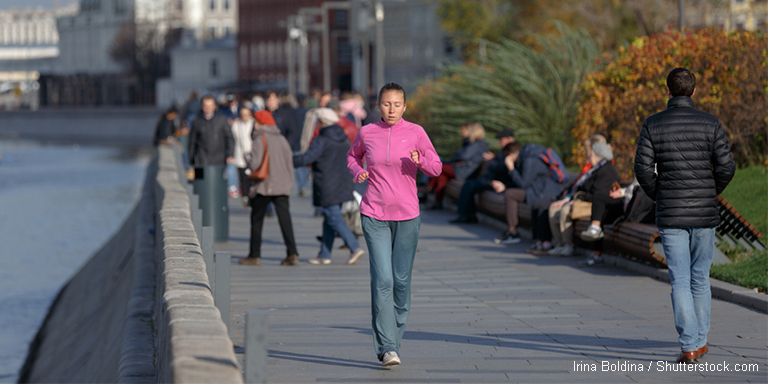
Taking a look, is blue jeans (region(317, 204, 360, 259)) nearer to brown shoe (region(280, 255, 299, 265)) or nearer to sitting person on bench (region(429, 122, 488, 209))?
brown shoe (region(280, 255, 299, 265))

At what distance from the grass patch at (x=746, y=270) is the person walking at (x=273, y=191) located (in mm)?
4412

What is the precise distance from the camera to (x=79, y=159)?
76.2 meters

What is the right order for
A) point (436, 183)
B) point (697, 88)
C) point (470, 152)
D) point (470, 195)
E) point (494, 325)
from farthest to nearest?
point (436, 183) → point (470, 152) → point (470, 195) → point (697, 88) → point (494, 325)

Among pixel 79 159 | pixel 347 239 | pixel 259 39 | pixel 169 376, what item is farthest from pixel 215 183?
pixel 259 39

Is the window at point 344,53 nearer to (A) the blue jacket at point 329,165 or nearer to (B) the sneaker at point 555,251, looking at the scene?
(A) the blue jacket at point 329,165

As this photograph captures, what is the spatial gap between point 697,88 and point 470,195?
341 cm

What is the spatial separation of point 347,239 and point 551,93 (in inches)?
301

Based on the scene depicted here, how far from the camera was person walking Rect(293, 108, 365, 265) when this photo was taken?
12.4 m

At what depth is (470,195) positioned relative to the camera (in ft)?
55.2

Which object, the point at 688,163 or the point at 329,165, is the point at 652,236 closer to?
the point at 329,165

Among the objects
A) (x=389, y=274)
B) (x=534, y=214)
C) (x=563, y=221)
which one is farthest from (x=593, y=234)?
(x=389, y=274)

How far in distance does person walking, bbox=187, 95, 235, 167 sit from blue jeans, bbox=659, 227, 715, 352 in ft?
36.5

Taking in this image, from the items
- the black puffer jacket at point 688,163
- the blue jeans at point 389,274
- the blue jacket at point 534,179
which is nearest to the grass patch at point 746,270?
the black puffer jacket at point 688,163

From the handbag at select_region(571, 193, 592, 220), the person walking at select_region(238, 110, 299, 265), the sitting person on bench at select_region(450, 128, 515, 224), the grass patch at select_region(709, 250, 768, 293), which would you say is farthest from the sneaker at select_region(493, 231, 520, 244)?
the grass patch at select_region(709, 250, 768, 293)
